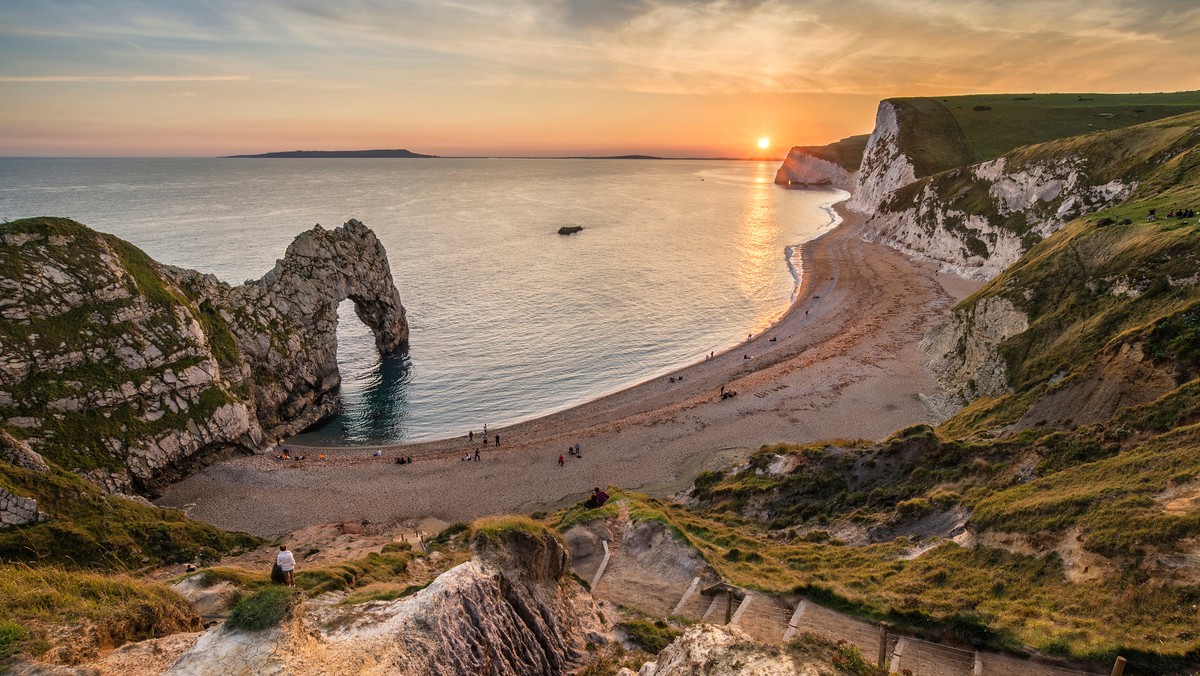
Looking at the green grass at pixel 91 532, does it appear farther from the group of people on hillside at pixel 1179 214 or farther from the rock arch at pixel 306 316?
the group of people on hillside at pixel 1179 214

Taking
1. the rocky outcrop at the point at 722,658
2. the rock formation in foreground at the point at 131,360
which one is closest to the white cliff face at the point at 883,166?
the rock formation in foreground at the point at 131,360

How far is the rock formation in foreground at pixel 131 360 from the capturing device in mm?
29891

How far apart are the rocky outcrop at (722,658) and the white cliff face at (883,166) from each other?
384 ft

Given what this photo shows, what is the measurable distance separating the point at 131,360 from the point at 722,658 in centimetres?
4018

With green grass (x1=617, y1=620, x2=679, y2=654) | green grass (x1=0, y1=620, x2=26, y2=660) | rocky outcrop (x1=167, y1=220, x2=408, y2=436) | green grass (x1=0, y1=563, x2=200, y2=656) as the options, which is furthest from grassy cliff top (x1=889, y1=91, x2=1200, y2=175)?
green grass (x1=0, y1=620, x2=26, y2=660)

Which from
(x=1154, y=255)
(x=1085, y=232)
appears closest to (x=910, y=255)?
(x=1085, y=232)

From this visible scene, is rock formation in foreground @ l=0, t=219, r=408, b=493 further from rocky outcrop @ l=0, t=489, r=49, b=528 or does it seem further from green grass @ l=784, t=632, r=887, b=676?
green grass @ l=784, t=632, r=887, b=676

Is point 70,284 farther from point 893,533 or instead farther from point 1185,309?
point 1185,309

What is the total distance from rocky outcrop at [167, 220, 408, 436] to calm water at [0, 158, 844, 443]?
10.3 feet

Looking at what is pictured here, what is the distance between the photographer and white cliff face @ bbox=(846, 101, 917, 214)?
113125 millimetres

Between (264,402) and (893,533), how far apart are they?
45.4m

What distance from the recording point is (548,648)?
→ 14.1 metres

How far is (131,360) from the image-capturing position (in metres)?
33.8

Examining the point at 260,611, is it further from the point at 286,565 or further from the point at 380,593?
the point at 286,565
